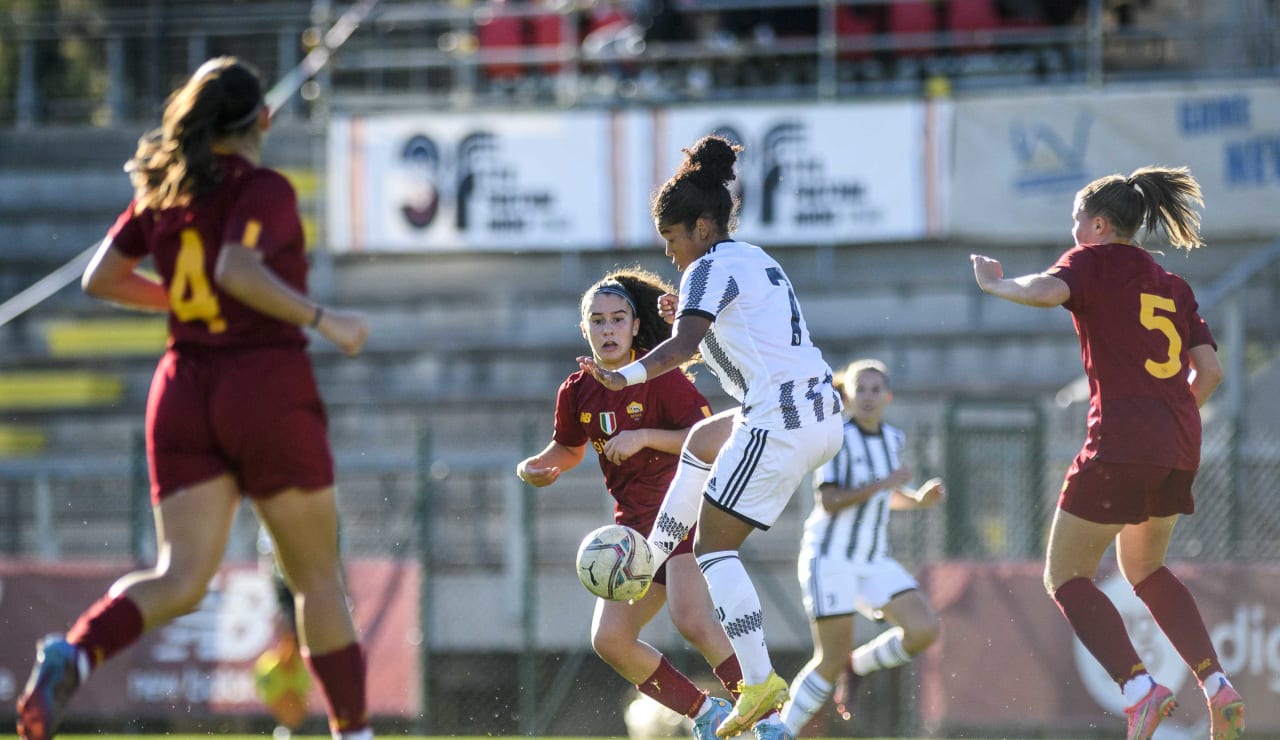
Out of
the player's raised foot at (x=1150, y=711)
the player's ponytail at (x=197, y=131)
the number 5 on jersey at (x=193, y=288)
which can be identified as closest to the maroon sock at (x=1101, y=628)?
the player's raised foot at (x=1150, y=711)

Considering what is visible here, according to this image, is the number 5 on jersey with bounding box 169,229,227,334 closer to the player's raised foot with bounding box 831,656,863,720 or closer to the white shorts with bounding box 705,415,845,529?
the white shorts with bounding box 705,415,845,529

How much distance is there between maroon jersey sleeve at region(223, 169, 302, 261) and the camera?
5.03 meters

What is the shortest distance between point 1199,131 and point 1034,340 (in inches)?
105

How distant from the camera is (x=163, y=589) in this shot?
5000 millimetres

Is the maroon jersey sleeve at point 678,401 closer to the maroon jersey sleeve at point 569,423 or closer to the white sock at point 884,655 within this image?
the maroon jersey sleeve at point 569,423

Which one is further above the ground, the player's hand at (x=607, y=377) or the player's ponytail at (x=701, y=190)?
the player's ponytail at (x=701, y=190)

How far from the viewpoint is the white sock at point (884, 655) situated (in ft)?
30.1

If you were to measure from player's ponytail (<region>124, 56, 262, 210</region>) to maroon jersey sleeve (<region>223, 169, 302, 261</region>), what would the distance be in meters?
0.12

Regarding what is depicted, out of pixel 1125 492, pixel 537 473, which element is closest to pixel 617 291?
pixel 537 473

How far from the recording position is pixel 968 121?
1631 cm

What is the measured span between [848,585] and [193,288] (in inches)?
189

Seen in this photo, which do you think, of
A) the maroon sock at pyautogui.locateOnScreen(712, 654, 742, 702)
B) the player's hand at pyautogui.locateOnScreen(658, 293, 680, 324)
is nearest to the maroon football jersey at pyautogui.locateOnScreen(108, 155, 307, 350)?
the player's hand at pyautogui.locateOnScreen(658, 293, 680, 324)

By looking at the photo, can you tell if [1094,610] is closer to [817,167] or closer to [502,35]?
[817,167]

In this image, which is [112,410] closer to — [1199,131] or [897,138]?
[897,138]
